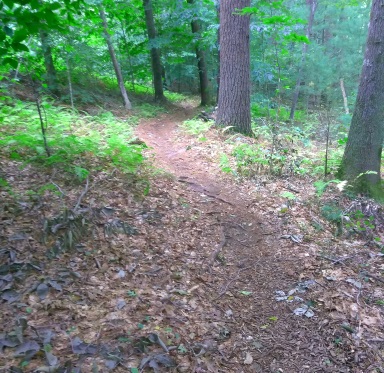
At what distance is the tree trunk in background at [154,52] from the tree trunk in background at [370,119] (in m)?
11.1

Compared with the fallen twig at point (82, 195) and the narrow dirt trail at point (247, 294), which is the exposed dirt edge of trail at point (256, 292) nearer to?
the narrow dirt trail at point (247, 294)

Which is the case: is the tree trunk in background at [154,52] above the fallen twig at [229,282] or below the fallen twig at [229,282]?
above

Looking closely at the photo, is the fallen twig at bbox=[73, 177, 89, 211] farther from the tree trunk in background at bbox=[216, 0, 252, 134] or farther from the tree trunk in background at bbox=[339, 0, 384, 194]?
the tree trunk in background at bbox=[216, 0, 252, 134]

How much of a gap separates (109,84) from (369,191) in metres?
13.9

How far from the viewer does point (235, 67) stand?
350 inches

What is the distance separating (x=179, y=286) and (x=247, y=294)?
2.88 ft

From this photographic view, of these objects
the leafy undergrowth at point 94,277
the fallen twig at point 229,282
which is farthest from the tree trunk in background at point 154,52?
the fallen twig at point 229,282

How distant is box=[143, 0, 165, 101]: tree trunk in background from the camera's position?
49.1ft

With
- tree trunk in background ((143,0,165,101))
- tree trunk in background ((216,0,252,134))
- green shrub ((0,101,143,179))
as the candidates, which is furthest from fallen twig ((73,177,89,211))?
tree trunk in background ((143,0,165,101))

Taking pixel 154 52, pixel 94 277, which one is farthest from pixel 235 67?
pixel 154 52

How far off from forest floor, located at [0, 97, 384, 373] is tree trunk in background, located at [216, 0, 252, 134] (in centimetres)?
411

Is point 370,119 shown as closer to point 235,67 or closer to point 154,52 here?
point 235,67

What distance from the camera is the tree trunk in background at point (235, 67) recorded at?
8.71m

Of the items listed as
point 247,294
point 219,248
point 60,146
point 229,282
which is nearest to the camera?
point 247,294
